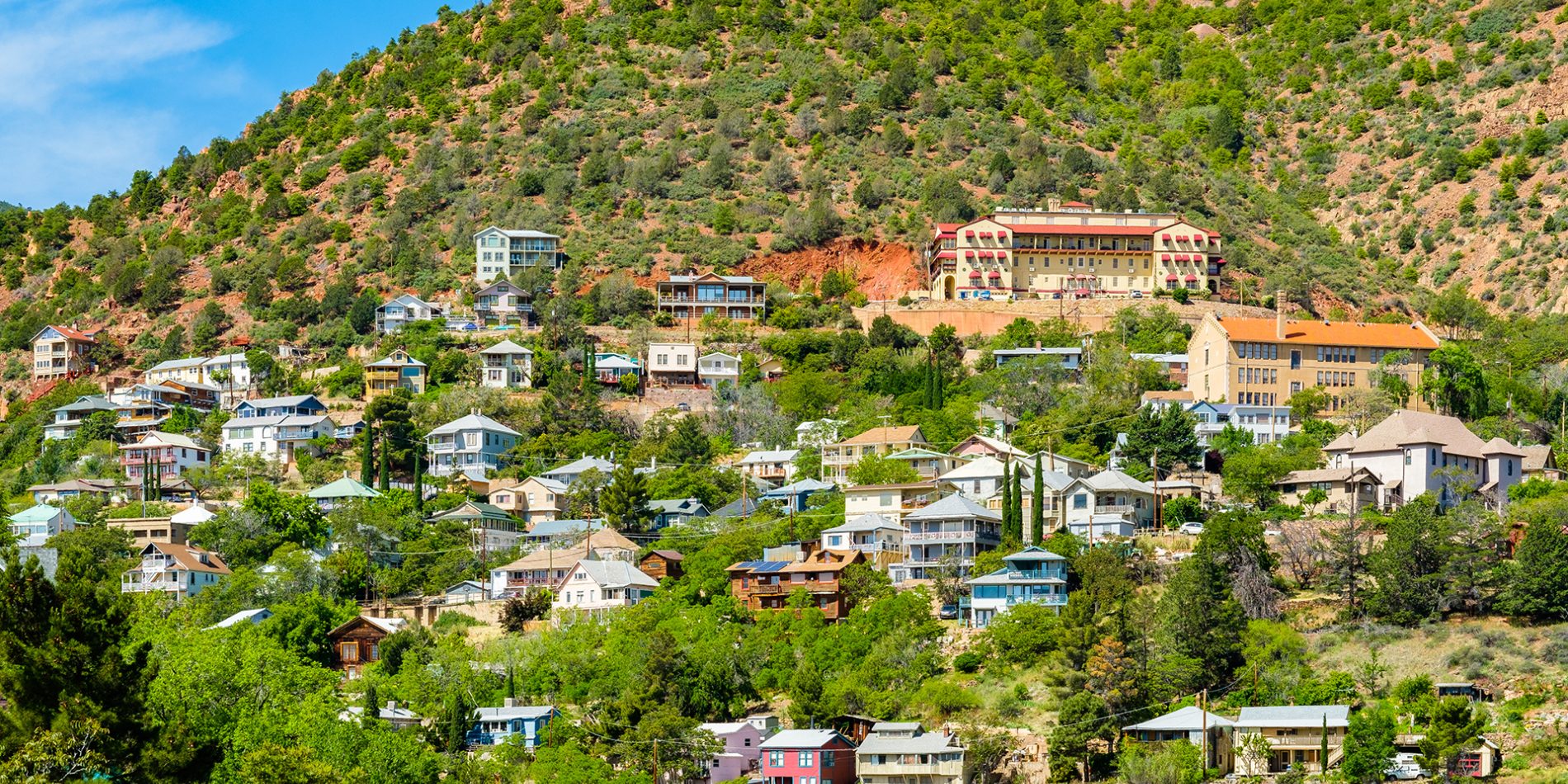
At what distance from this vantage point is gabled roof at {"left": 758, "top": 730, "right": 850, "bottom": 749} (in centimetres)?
7588

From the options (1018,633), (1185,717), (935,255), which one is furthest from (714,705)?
(935,255)

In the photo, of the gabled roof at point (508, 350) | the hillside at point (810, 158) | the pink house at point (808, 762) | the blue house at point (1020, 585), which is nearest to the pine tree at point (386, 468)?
the gabled roof at point (508, 350)

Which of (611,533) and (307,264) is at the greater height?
(307,264)

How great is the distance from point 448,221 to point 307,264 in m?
10.3

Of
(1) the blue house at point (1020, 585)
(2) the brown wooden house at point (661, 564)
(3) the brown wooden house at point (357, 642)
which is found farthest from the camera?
(2) the brown wooden house at point (661, 564)

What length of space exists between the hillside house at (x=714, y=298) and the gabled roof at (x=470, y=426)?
21505 millimetres

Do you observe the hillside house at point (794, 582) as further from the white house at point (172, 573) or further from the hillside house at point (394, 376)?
the hillside house at point (394, 376)

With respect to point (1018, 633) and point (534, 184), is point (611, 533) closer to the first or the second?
point (1018, 633)

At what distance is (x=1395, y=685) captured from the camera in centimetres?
7550

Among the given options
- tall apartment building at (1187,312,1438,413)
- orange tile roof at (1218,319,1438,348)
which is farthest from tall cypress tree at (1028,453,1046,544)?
orange tile roof at (1218,319,1438,348)

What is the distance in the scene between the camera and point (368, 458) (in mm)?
110375

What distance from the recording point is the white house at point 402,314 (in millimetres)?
134750

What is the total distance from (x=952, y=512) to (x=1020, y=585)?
802 centimetres

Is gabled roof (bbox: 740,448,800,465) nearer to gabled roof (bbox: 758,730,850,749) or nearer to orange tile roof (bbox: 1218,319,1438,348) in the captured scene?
orange tile roof (bbox: 1218,319,1438,348)
